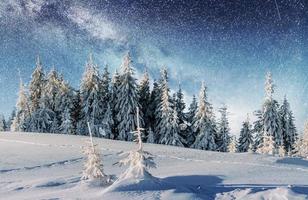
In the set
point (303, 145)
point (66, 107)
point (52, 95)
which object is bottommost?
point (303, 145)

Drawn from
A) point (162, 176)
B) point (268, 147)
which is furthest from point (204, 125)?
point (162, 176)

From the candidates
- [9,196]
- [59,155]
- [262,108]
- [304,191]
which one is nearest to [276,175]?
[304,191]

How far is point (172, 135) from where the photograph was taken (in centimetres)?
6662

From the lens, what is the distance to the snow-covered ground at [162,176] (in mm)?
15711

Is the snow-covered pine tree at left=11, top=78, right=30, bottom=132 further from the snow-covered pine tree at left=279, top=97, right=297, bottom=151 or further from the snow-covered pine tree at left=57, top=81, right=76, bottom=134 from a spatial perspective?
the snow-covered pine tree at left=279, top=97, right=297, bottom=151

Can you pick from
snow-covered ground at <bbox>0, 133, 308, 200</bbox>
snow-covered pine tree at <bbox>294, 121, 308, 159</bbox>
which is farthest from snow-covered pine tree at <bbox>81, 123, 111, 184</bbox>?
snow-covered pine tree at <bbox>294, 121, 308, 159</bbox>

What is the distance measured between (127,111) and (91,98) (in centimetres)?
539

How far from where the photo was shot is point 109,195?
15109 mm

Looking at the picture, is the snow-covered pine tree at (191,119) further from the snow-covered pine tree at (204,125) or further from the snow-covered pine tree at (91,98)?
the snow-covered pine tree at (91,98)

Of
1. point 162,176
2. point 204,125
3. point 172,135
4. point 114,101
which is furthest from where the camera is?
point 114,101

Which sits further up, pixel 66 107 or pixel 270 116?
pixel 270 116

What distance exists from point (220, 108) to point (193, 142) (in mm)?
9170

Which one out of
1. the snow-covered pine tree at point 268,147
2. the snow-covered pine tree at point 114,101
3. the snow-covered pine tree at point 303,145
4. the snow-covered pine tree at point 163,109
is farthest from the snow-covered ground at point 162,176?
the snow-covered pine tree at point 303,145

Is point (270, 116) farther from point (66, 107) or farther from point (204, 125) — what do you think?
point (66, 107)
